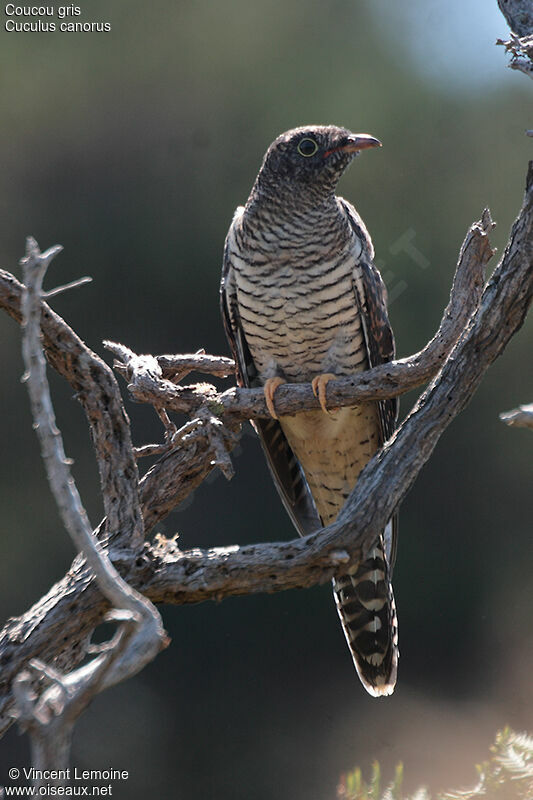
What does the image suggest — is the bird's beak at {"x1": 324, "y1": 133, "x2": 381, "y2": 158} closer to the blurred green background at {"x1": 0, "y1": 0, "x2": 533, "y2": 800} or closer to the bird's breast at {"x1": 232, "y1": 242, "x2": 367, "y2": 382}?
the bird's breast at {"x1": 232, "y1": 242, "x2": 367, "y2": 382}

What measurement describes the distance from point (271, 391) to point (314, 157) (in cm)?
74

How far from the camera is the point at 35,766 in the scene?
1.16m

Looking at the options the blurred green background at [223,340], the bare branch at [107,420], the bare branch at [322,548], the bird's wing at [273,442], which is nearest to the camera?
the bare branch at [322,548]

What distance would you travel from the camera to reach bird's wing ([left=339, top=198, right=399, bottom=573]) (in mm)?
2701

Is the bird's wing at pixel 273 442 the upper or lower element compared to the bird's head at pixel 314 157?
lower

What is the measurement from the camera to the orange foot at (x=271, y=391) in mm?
2375

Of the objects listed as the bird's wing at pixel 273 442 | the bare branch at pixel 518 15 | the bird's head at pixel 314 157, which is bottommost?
the bird's wing at pixel 273 442

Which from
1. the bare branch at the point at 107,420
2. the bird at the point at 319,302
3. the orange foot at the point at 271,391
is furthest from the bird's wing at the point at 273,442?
the bare branch at the point at 107,420

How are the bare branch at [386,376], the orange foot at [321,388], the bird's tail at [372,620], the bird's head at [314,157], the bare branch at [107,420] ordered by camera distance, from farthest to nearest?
the bird's head at [314,157] → the bird's tail at [372,620] → the orange foot at [321,388] → the bare branch at [386,376] → the bare branch at [107,420]

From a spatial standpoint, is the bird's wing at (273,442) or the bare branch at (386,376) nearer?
the bare branch at (386,376)

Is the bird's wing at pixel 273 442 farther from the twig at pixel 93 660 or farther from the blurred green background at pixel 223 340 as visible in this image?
the blurred green background at pixel 223 340

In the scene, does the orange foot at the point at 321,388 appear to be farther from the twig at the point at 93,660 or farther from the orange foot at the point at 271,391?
the twig at the point at 93,660

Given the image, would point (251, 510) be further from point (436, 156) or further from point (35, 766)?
point (35, 766)

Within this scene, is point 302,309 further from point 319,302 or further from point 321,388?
point 321,388
